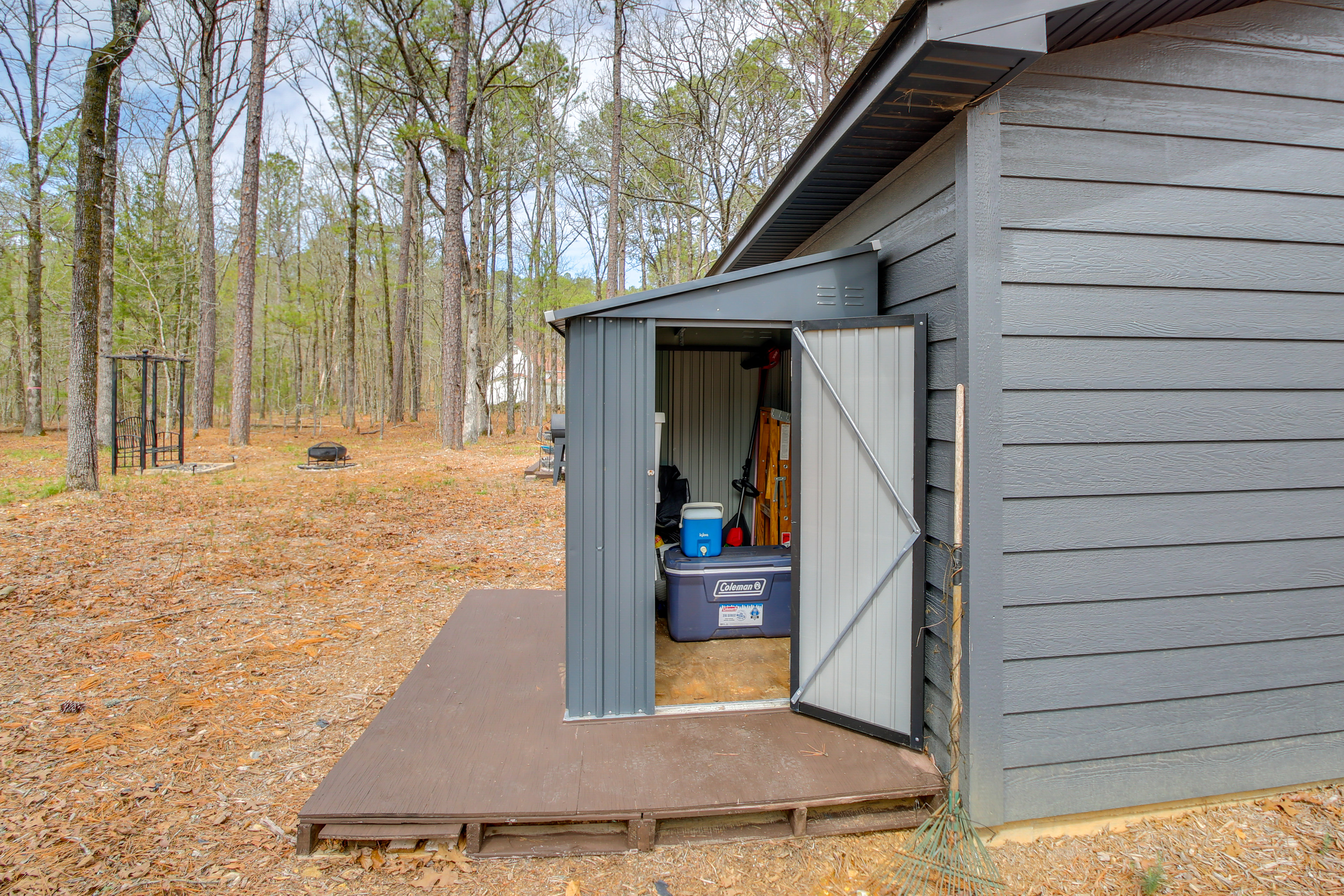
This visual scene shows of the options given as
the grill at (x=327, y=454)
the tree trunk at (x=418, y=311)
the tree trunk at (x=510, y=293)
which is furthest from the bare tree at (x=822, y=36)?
the tree trunk at (x=418, y=311)

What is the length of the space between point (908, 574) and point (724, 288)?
149 centimetres

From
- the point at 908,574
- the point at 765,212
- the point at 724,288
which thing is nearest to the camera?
the point at 908,574

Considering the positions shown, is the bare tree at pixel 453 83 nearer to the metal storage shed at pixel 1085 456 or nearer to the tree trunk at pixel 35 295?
the tree trunk at pixel 35 295

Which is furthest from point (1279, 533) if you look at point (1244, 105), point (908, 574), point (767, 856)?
point (767, 856)

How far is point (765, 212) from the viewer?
3.68 meters

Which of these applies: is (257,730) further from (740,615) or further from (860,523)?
(860,523)

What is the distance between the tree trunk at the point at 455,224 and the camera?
11680mm

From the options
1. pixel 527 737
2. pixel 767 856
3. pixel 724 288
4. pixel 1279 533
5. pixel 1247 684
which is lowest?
pixel 767 856

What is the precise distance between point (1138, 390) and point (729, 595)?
2267mm

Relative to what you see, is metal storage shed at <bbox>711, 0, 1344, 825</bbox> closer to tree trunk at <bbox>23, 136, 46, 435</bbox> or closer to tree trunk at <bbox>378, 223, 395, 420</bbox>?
tree trunk at <bbox>378, 223, 395, 420</bbox>

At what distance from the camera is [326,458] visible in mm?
10281

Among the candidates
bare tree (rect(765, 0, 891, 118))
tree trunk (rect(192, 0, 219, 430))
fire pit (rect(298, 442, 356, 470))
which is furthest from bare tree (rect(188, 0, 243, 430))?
bare tree (rect(765, 0, 891, 118))

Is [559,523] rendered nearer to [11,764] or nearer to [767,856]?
[11,764]

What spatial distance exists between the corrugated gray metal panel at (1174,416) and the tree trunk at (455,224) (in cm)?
1175
